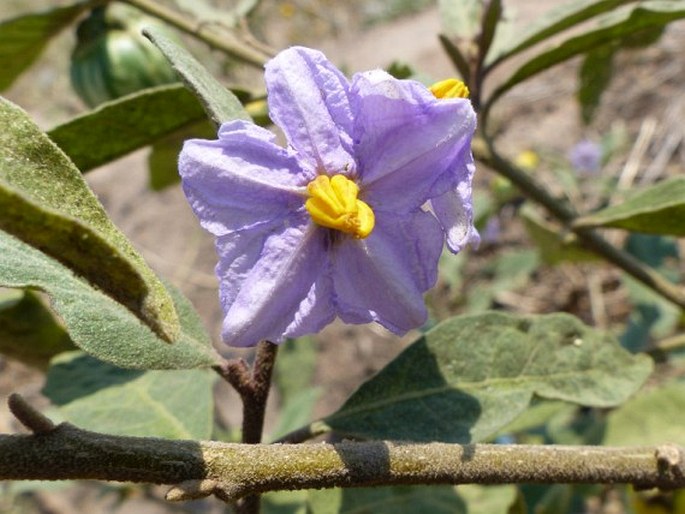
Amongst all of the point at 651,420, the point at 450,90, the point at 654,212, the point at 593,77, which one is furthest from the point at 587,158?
the point at 450,90

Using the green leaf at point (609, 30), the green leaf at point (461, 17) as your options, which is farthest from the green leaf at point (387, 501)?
the green leaf at point (461, 17)

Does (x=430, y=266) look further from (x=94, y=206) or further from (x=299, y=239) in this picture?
(x=94, y=206)

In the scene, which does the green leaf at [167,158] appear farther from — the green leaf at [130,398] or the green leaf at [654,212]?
the green leaf at [654,212]

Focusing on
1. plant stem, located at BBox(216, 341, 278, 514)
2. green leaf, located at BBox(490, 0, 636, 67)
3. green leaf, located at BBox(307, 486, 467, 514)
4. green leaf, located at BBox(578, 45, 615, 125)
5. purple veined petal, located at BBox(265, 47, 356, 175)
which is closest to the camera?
purple veined petal, located at BBox(265, 47, 356, 175)

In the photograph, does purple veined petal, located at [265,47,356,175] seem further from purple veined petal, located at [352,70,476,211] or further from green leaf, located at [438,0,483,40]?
green leaf, located at [438,0,483,40]

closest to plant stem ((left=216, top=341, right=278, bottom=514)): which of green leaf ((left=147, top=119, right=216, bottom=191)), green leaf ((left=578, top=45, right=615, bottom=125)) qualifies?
green leaf ((left=147, top=119, right=216, bottom=191))

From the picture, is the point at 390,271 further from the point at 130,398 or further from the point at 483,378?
the point at 130,398
